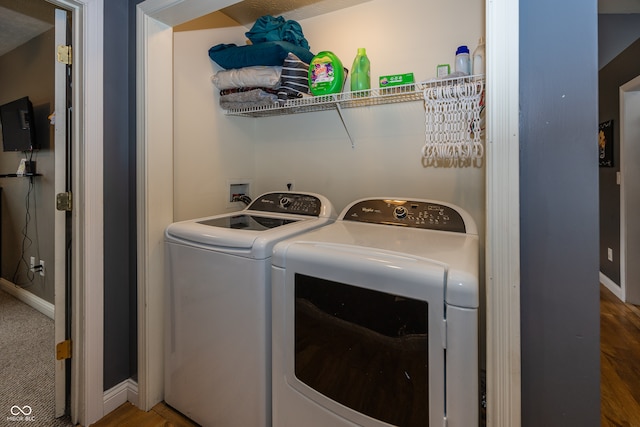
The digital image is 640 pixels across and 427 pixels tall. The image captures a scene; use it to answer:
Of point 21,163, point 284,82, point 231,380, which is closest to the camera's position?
point 231,380

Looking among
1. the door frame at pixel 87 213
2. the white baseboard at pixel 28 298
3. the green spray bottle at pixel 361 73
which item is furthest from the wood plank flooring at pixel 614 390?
the green spray bottle at pixel 361 73

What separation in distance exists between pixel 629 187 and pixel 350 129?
279 centimetres

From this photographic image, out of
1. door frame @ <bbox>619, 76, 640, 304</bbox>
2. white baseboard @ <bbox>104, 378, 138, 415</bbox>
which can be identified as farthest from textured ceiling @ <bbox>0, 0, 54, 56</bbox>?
door frame @ <bbox>619, 76, 640, 304</bbox>

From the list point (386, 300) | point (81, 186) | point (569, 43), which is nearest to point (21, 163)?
point (81, 186)

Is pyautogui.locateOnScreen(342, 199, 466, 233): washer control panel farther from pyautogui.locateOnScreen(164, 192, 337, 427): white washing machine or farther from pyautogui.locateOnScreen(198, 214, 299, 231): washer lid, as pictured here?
pyautogui.locateOnScreen(198, 214, 299, 231): washer lid

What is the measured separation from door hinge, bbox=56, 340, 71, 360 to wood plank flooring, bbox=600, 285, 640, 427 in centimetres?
244

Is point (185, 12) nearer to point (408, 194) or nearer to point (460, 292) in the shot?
point (408, 194)

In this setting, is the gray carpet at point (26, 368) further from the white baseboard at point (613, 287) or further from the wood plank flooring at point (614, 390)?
the white baseboard at point (613, 287)

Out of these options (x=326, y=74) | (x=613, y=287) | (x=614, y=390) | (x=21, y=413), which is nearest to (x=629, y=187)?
(x=613, y=287)

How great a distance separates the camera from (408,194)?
1807mm

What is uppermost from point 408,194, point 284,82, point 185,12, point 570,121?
point 185,12

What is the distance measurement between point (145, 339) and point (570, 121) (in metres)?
1.87

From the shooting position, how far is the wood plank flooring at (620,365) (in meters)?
1.54

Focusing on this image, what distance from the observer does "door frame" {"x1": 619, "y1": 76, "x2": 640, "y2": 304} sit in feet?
9.14
